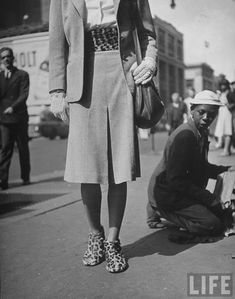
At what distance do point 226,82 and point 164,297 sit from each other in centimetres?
141

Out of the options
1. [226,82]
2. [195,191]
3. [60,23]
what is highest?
[60,23]

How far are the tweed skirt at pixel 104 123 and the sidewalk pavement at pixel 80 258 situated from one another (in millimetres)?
435

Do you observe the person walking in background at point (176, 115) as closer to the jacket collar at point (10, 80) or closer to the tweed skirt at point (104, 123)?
the jacket collar at point (10, 80)

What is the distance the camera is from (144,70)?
1.94m

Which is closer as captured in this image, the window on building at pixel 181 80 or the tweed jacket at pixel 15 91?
the window on building at pixel 181 80

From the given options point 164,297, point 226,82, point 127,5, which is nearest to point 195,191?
point 226,82

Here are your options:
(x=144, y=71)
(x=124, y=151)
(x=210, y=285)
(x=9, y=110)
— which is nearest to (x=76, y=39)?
(x=144, y=71)

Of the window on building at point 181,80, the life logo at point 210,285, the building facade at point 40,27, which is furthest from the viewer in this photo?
the window on building at point 181,80

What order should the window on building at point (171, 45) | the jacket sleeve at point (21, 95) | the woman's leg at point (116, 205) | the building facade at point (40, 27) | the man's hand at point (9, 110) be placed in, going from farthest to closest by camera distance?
the man's hand at point (9, 110)
the jacket sleeve at point (21, 95)
the window on building at point (171, 45)
the woman's leg at point (116, 205)
the building facade at point (40, 27)

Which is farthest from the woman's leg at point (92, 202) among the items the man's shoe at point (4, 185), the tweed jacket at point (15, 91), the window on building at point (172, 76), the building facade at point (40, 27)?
the man's shoe at point (4, 185)

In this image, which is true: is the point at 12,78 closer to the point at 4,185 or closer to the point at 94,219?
the point at 4,185

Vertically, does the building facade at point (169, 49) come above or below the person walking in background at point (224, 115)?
above

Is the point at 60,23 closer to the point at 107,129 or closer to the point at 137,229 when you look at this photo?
the point at 107,129

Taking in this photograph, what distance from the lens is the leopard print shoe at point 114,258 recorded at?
194cm
